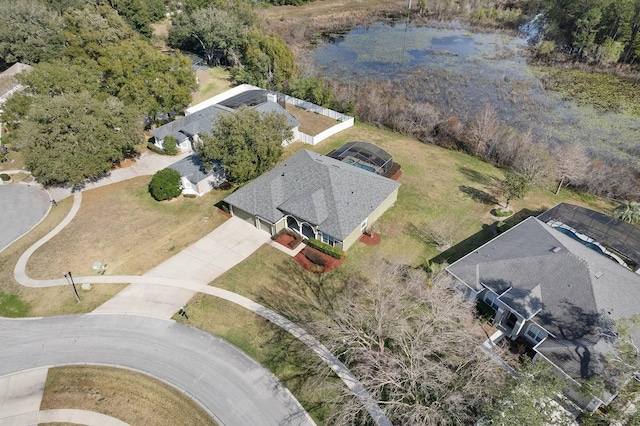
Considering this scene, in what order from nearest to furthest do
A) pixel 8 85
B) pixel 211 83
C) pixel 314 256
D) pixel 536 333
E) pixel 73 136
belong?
pixel 536 333 → pixel 314 256 → pixel 73 136 → pixel 8 85 → pixel 211 83

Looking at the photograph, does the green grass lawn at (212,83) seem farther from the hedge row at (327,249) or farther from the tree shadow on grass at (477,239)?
the tree shadow on grass at (477,239)

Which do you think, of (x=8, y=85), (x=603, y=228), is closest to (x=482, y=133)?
(x=603, y=228)

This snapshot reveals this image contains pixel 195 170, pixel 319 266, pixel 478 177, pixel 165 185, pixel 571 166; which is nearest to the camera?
pixel 319 266

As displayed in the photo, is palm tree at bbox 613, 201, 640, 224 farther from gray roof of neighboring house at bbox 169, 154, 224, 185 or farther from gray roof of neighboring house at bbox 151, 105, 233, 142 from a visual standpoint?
gray roof of neighboring house at bbox 151, 105, 233, 142

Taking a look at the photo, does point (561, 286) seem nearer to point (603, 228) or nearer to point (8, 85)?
point (603, 228)

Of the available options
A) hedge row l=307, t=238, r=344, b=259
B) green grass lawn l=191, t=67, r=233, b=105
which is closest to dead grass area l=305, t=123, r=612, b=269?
hedge row l=307, t=238, r=344, b=259

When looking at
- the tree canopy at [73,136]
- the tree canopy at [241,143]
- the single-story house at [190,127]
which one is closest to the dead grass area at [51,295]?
the tree canopy at [73,136]

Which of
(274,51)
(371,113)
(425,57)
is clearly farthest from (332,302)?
(425,57)

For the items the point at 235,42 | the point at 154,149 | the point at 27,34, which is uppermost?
the point at 27,34
